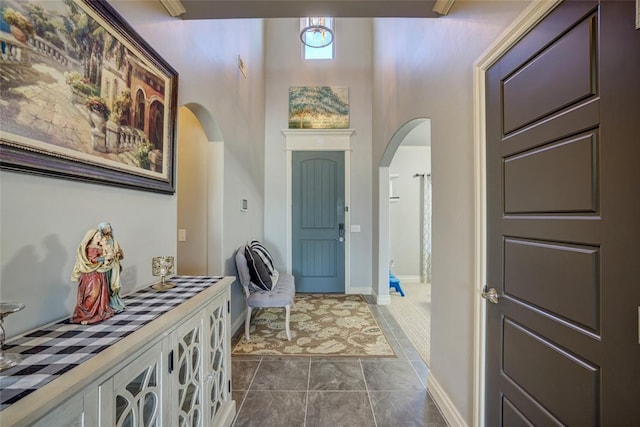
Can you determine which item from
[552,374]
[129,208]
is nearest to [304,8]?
[129,208]

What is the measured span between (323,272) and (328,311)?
893 mm

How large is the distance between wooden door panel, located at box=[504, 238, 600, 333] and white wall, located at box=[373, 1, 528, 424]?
34cm

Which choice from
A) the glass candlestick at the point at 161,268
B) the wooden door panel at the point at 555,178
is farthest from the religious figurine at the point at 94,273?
the wooden door panel at the point at 555,178

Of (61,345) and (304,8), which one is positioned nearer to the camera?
(61,345)

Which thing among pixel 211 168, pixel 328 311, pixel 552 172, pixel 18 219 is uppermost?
pixel 211 168

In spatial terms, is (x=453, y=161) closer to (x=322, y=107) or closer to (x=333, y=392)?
(x=333, y=392)

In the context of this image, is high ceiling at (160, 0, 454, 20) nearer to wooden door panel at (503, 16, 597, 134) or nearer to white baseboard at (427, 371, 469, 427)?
wooden door panel at (503, 16, 597, 134)

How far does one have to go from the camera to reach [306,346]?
8.50ft

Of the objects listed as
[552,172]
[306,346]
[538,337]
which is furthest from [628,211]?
[306,346]

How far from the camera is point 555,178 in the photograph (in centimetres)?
91

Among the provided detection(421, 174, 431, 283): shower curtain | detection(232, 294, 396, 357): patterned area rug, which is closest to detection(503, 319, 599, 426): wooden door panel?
detection(232, 294, 396, 357): patterned area rug

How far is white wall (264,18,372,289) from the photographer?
4.38 meters

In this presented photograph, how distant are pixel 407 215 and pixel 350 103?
7.86ft

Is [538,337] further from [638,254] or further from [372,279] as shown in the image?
[372,279]
